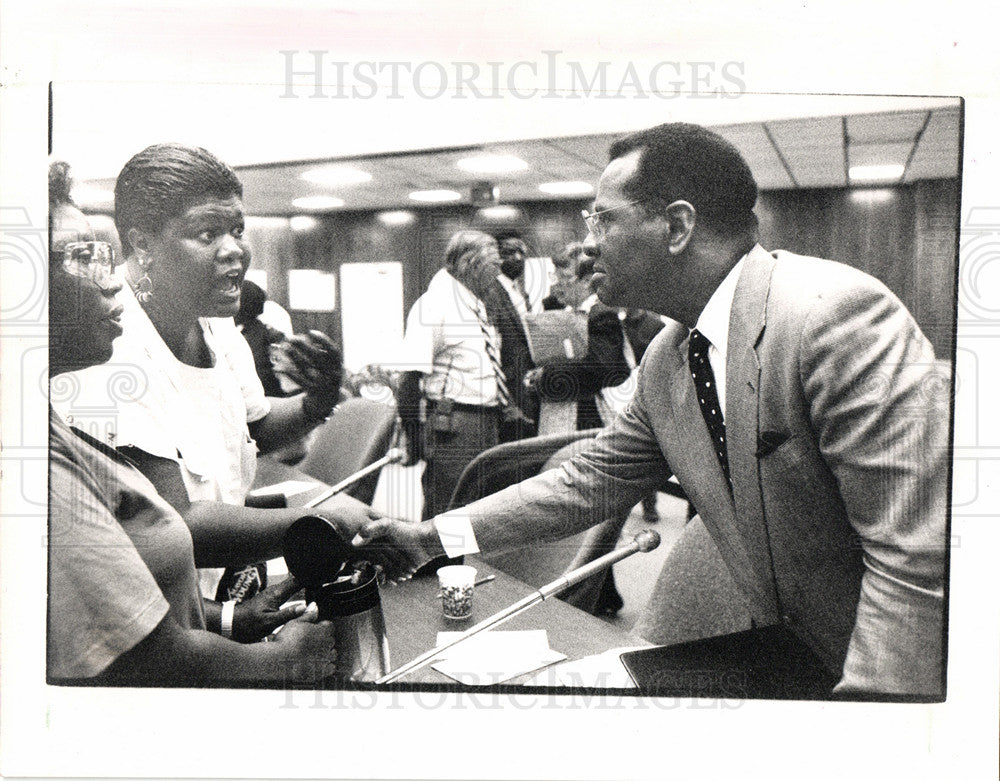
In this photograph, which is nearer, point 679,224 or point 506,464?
point 679,224

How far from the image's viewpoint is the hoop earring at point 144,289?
2.10 m

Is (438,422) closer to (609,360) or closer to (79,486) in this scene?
(609,360)

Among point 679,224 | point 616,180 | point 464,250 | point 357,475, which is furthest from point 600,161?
point 357,475

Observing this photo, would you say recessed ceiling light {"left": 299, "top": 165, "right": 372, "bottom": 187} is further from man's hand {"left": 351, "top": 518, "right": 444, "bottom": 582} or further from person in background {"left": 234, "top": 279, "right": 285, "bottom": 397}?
man's hand {"left": 351, "top": 518, "right": 444, "bottom": 582}

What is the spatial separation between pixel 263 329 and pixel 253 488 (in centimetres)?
40

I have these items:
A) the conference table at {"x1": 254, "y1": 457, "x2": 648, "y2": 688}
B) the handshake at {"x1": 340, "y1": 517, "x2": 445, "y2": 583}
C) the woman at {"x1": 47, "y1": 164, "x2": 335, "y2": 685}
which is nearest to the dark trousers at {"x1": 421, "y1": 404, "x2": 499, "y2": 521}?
the handshake at {"x1": 340, "y1": 517, "x2": 445, "y2": 583}

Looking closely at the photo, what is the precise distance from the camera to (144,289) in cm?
210

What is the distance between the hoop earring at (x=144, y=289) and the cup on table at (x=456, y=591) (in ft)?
3.24

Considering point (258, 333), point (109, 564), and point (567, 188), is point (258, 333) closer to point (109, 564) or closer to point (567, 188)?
point (109, 564)

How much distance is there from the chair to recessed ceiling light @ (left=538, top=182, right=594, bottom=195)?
656 millimetres

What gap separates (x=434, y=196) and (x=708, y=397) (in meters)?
0.82

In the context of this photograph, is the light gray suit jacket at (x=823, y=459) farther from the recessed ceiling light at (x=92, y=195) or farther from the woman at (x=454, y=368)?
the recessed ceiling light at (x=92, y=195)

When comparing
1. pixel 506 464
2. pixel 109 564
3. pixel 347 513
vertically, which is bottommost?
pixel 109 564

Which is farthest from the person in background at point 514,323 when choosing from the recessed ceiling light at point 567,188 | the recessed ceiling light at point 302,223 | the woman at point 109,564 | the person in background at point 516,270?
the woman at point 109,564
